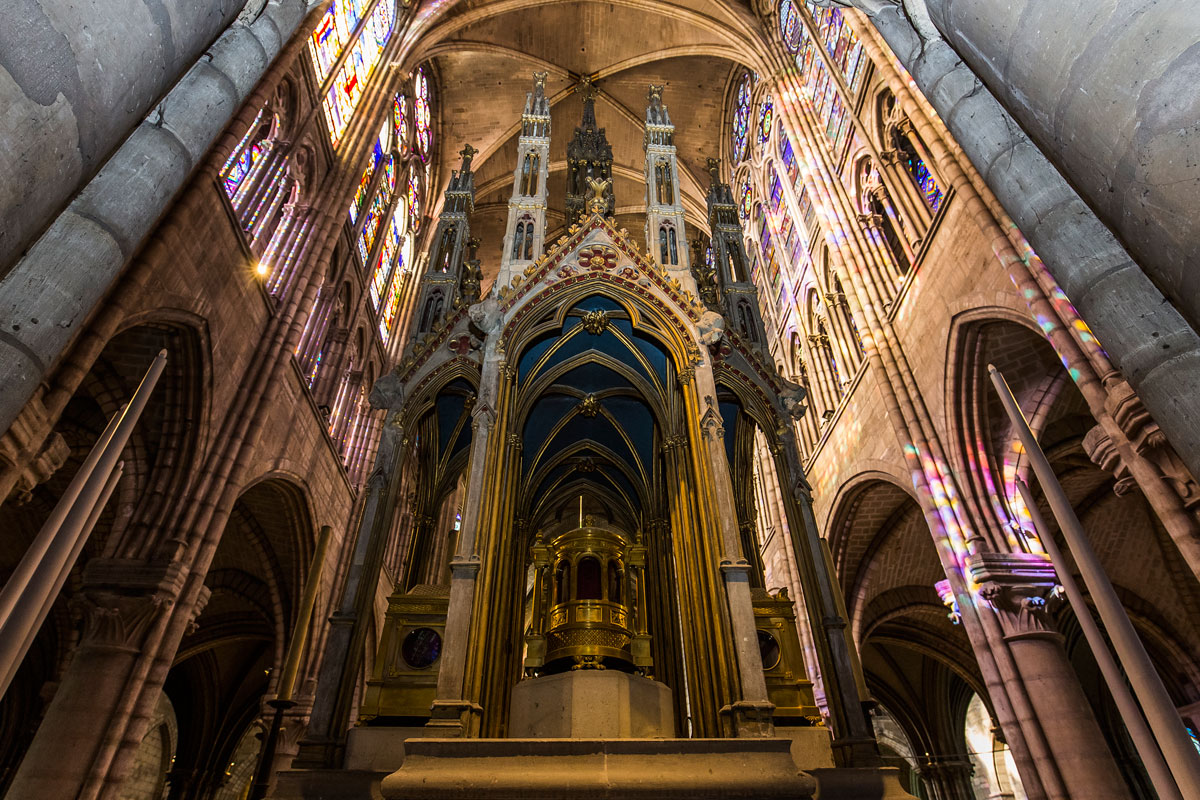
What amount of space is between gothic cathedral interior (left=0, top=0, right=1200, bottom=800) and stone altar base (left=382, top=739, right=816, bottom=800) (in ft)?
0.07

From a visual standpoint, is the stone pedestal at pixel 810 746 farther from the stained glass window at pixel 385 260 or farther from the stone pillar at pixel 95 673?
the stained glass window at pixel 385 260

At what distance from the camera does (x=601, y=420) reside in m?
10.2

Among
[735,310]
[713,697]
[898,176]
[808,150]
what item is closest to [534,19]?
[808,150]

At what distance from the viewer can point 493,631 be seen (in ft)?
16.2

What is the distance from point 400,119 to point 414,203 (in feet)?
8.16

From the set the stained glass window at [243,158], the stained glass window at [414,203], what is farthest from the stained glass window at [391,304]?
the stained glass window at [243,158]

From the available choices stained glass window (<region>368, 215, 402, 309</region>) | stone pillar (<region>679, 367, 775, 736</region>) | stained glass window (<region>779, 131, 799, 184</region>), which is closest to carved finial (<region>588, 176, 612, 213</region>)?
stone pillar (<region>679, 367, 775, 736</region>)

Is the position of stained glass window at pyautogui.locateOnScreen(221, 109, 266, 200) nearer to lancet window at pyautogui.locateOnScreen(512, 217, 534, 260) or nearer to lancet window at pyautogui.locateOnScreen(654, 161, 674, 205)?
lancet window at pyautogui.locateOnScreen(512, 217, 534, 260)

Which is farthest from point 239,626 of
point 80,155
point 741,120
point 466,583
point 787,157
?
point 741,120

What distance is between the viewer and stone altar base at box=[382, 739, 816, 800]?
2.91m

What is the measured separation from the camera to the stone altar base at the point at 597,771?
9.53 ft

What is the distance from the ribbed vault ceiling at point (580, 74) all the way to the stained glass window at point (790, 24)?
0.75 metres

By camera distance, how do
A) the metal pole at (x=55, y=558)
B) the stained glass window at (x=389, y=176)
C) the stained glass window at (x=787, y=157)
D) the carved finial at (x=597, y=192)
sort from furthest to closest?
1. the stained glass window at (x=787, y=157)
2. the stained glass window at (x=389, y=176)
3. the carved finial at (x=597, y=192)
4. the metal pole at (x=55, y=558)

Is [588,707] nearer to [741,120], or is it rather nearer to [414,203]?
[414,203]
